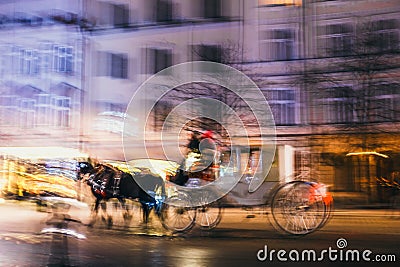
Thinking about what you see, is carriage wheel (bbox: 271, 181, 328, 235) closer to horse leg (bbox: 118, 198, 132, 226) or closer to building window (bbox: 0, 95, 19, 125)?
horse leg (bbox: 118, 198, 132, 226)

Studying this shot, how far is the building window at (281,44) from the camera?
260 centimetres

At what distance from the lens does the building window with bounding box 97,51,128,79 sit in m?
2.79

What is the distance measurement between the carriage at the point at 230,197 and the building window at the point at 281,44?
462 mm

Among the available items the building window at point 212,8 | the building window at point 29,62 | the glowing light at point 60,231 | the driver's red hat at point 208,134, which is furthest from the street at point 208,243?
the building window at point 212,8

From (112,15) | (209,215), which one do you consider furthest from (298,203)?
(112,15)

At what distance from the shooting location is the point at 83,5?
2.97m

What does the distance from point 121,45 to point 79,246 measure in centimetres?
114

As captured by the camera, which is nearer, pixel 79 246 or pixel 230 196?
pixel 230 196

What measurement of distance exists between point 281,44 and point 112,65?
35.2 inches

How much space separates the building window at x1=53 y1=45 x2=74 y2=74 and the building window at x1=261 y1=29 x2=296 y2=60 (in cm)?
108

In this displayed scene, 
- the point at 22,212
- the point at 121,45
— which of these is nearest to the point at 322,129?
the point at 121,45

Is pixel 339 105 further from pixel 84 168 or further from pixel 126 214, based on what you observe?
pixel 84 168

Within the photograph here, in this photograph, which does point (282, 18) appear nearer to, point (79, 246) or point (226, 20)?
point (226, 20)

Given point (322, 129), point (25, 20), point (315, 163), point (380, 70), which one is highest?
point (25, 20)
